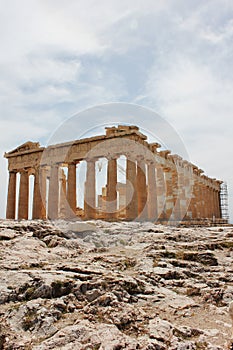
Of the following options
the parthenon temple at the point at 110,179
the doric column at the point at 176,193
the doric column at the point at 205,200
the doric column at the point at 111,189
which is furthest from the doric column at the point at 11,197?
the doric column at the point at 205,200

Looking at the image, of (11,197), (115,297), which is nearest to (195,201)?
(11,197)

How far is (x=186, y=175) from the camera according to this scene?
3922 cm

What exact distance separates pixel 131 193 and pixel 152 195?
3.57 m

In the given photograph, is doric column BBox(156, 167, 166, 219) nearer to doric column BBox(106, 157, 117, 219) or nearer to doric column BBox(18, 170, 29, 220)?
doric column BBox(106, 157, 117, 219)

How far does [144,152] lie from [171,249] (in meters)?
16.9

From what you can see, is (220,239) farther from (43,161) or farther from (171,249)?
(43,161)

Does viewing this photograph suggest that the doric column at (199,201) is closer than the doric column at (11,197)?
No

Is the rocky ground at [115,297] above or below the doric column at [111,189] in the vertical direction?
below

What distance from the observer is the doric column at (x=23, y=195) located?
1316 inches

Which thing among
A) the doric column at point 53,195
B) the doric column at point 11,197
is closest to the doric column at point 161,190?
the doric column at point 53,195

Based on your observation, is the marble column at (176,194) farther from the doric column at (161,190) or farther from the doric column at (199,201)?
the doric column at (199,201)

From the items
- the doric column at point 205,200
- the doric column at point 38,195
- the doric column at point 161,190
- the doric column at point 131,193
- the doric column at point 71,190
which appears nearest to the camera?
the doric column at point 131,193

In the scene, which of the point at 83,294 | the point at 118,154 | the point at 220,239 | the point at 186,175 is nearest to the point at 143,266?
the point at 83,294

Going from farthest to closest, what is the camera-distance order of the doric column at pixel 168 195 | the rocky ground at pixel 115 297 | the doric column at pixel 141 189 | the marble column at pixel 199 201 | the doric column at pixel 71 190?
the marble column at pixel 199 201, the doric column at pixel 168 195, the doric column at pixel 71 190, the doric column at pixel 141 189, the rocky ground at pixel 115 297
